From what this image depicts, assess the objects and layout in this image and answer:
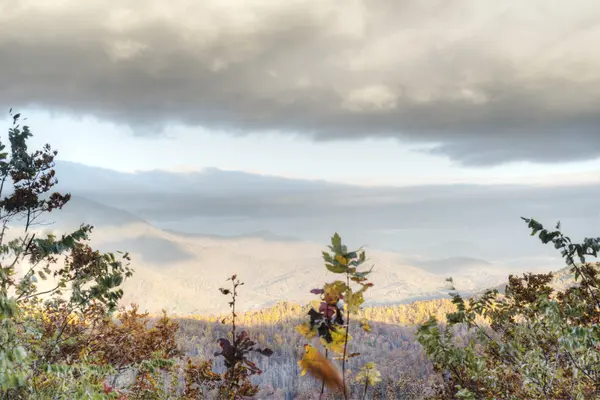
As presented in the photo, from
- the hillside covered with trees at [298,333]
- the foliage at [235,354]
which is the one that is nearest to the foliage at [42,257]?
the hillside covered with trees at [298,333]

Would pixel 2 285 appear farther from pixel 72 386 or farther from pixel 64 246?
pixel 64 246

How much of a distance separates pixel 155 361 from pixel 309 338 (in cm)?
765

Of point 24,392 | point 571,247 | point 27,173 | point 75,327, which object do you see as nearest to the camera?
point 24,392

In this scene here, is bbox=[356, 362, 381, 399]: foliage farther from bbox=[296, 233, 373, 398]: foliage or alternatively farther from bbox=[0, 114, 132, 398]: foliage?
bbox=[0, 114, 132, 398]: foliage

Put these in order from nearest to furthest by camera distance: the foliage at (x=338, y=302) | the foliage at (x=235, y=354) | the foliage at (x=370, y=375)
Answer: the foliage at (x=338, y=302)
the foliage at (x=370, y=375)
the foliage at (x=235, y=354)

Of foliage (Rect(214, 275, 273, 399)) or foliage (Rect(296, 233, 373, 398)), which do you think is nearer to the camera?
foliage (Rect(296, 233, 373, 398))

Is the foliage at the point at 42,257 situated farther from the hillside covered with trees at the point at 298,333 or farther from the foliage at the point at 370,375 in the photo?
the foliage at the point at 370,375

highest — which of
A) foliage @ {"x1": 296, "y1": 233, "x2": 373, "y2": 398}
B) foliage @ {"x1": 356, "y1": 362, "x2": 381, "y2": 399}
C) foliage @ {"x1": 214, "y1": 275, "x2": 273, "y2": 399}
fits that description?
foliage @ {"x1": 296, "y1": 233, "x2": 373, "y2": 398}

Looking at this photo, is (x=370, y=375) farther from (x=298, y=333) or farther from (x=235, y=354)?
(x=235, y=354)

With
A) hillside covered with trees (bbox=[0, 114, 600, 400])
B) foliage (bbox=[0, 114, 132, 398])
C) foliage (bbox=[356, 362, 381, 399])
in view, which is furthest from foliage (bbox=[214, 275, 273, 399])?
foliage (bbox=[356, 362, 381, 399])

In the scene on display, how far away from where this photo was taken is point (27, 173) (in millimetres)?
12977

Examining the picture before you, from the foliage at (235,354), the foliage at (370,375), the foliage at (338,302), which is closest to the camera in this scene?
the foliage at (338,302)

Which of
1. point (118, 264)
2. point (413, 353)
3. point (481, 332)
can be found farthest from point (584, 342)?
point (413, 353)

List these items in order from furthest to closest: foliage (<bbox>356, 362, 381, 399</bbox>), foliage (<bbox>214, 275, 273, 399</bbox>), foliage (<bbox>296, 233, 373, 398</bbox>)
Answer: foliage (<bbox>214, 275, 273, 399</bbox>), foliage (<bbox>356, 362, 381, 399</bbox>), foliage (<bbox>296, 233, 373, 398</bbox>)
